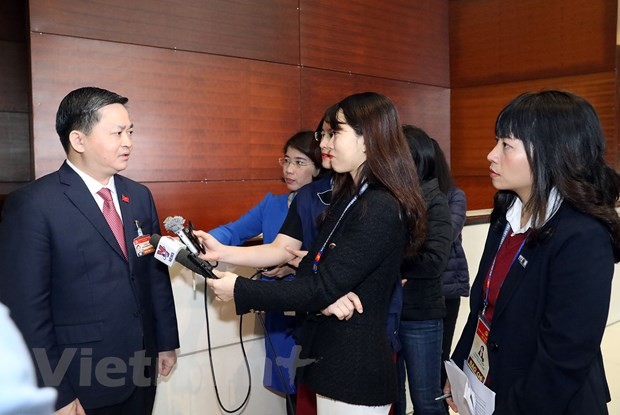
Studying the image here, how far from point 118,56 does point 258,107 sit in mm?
1223

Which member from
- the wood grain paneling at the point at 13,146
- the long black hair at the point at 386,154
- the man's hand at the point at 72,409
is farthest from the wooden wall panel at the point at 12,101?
the long black hair at the point at 386,154

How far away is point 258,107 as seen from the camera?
4.70 metres

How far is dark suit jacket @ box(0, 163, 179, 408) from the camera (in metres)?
1.53

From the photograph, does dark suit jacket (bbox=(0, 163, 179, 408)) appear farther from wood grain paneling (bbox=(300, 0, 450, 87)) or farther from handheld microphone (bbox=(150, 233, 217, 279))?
wood grain paneling (bbox=(300, 0, 450, 87))

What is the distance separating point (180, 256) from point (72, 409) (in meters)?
0.52

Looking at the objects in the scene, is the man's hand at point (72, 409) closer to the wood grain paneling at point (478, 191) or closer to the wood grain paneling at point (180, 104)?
the wood grain paneling at point (180, 104)

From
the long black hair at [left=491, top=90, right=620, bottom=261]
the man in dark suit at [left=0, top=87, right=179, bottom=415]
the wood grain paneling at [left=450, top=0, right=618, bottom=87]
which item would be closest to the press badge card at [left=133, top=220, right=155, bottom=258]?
the man in dark suit at [left=0, top=87, right=179, bottom=415]

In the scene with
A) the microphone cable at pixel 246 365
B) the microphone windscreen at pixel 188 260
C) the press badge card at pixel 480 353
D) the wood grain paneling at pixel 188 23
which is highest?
the wood grain paneling at pixel 188 23

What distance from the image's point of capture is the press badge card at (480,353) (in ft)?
4.78

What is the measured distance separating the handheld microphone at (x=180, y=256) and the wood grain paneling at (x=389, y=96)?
3.52 meters

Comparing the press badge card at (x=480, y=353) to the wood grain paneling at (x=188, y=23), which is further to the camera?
the wood grain paneling at (x=188, y=23)

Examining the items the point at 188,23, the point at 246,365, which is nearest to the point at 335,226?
the point at 246,365

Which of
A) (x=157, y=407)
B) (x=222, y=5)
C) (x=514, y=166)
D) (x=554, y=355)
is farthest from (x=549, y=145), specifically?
(x=222, y=5)

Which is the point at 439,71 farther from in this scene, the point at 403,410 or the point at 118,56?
the point at 403,410
